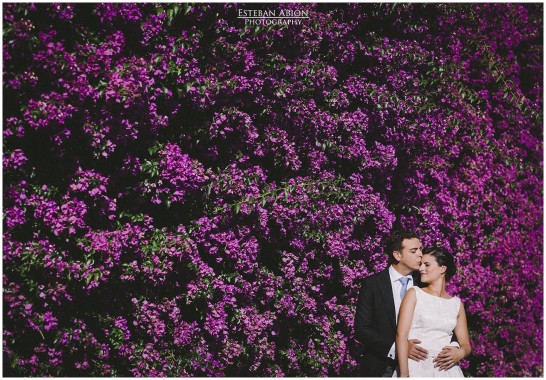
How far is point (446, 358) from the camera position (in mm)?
4367

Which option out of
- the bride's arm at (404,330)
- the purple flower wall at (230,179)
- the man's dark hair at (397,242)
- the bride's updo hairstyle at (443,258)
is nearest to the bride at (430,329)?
the bride's arm at (404,330)

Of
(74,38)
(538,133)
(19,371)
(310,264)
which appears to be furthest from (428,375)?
(538,133)

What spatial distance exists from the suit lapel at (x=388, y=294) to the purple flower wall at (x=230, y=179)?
571 millimetres

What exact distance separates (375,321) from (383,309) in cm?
12

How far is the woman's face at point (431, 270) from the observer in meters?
4.62

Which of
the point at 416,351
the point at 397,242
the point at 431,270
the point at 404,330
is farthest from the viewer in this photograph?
the point at 397,242

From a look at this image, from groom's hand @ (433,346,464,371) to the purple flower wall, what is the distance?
44.1 inches

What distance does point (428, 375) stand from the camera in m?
4.37

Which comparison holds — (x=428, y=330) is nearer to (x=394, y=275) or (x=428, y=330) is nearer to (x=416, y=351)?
(x=416, y=351)

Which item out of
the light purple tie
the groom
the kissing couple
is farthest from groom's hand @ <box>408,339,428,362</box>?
the light purple tie

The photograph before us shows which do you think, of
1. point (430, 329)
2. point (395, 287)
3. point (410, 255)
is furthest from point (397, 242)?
point (430, 329)

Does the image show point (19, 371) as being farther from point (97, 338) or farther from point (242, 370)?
point (242, 370)

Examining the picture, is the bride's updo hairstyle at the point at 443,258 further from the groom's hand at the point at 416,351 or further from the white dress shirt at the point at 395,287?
the groom's hand at the point at 416,351

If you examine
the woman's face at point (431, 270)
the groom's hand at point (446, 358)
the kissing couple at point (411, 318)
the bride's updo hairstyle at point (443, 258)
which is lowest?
the groom's hand at point (446, 358)
